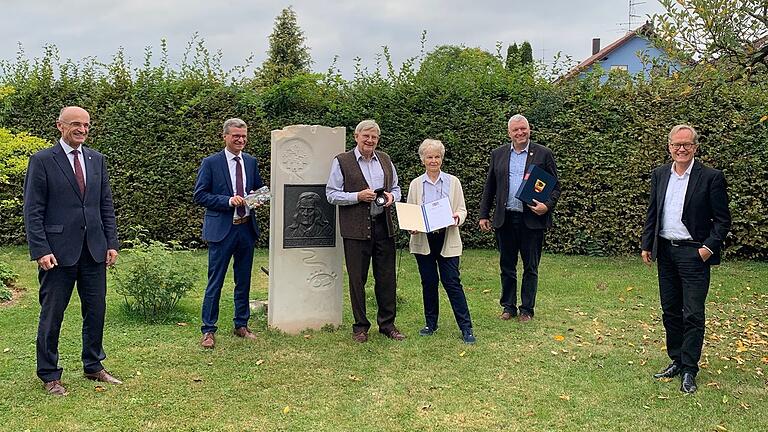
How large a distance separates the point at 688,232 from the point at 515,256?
2322 mm

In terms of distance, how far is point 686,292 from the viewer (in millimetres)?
4977

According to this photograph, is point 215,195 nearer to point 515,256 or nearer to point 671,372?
point 515,256

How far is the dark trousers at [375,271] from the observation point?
6.04m

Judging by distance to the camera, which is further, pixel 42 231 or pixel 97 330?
pixel 97 330

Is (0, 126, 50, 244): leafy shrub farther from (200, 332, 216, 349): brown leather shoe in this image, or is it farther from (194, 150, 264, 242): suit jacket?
(200, 332, 216, 349): brown leather shoe

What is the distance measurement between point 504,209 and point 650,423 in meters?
2.89

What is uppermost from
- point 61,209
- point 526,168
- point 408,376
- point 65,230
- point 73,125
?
point 73,125

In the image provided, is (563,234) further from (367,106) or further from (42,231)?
(42,231)

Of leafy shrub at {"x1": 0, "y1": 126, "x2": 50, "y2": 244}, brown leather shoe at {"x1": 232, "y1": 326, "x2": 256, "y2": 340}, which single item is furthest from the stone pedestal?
leafy shrub at {"x1": 0, "y1": 126, "x2": 50, "y2": 244}

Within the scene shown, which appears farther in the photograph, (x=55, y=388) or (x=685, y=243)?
(x=685, y=243)

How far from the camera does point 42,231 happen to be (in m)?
4.54

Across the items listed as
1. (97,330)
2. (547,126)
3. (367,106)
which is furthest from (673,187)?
(367,106)

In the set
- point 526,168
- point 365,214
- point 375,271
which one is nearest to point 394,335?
point 375,271

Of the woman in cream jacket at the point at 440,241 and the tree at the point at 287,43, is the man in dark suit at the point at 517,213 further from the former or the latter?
the tree at the point at 287,43
